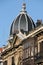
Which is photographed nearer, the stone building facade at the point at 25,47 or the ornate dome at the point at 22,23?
the stone building facade at the point at 25,47

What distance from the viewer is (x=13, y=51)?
77625mm

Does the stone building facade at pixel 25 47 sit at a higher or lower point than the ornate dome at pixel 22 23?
lower

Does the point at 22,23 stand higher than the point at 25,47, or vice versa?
the point at 22,23

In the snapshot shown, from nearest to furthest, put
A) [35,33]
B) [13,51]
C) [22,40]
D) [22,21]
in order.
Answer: [35,33]
[22,40]
[13,51]
[22,21]

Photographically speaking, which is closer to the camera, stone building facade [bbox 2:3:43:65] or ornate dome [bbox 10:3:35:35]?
stone building facade [bbox 2:3:43:65]

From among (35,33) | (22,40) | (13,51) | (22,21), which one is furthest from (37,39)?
(22,21)

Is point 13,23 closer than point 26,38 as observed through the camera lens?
No

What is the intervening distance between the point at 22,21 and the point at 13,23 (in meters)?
2.60

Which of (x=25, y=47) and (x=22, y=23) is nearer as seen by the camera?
(x=25, y=47)

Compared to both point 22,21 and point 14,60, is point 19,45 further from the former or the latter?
point 22,21

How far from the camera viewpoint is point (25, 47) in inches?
2680

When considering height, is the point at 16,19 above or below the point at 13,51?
above

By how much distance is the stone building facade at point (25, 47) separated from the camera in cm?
6400

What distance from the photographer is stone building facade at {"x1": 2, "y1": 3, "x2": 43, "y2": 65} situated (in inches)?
2520
